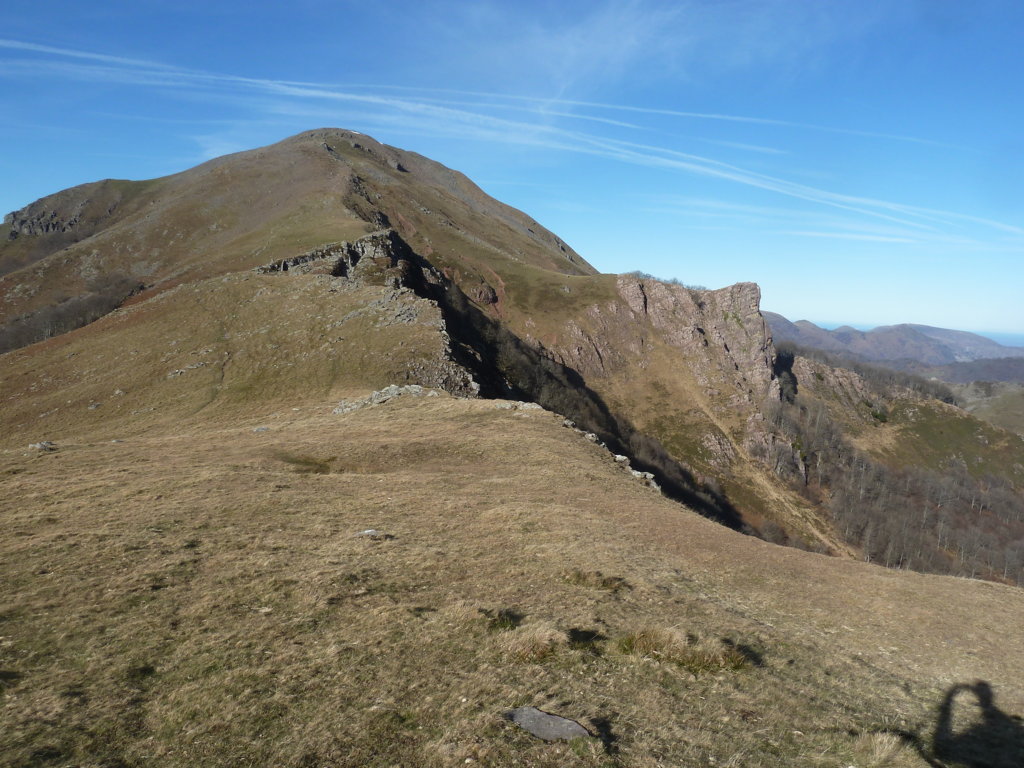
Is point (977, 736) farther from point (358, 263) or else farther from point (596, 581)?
point (358, 263)

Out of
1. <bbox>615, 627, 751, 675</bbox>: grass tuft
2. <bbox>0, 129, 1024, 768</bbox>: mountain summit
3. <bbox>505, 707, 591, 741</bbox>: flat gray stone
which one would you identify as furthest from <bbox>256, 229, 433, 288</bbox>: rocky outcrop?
<bbox>505, 707, 591, 741</bbox>: flat gray stone

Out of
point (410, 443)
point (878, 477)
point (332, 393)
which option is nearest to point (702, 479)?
point (878, 477)

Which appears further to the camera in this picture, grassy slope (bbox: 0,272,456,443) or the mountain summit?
grassy slope (bbox: 0,272,456,443)

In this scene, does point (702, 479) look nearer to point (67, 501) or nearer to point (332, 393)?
point (332, 393)

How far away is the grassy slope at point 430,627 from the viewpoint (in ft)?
28.8

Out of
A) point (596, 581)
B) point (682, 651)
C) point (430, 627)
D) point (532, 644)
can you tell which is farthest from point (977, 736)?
point (430, 627)

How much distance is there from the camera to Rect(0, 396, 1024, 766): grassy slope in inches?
346

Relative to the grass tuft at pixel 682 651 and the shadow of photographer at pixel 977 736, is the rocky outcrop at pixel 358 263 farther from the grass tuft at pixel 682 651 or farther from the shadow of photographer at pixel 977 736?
the shadow of photographer at pixel 977 736

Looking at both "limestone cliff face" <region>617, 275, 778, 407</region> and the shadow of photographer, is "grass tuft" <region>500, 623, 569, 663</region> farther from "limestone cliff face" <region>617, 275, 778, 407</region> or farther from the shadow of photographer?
"limestone cliff face" <region>617, 275, 778, 407</region>

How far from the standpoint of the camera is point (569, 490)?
93.3 ft

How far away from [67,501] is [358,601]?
16.8 metres

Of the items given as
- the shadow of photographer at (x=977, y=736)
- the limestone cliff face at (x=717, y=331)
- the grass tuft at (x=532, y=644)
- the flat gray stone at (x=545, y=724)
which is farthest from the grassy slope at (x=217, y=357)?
the limestone cliff face at (x=717, y=331)

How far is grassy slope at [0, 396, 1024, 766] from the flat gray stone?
0.26 meters

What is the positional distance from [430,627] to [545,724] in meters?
4.62
